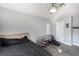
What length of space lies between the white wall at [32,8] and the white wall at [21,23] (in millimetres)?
49

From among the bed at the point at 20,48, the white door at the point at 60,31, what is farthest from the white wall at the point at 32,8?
the bed at the point at 20,48

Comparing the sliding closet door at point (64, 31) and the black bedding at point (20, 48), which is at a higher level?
the sliding closet door at point (64, 31)

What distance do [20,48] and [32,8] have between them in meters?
0.53

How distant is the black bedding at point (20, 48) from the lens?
41.8 inches

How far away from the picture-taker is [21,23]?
1137mm

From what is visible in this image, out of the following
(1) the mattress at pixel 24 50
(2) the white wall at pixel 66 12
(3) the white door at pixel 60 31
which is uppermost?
(2) the white wall at pixel 66 12

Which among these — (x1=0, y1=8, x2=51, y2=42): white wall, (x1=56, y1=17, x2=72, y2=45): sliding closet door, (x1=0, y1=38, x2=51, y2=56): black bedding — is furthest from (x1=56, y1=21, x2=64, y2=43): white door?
(x1=0, y1=38, x2=51, y2=56): black bedding

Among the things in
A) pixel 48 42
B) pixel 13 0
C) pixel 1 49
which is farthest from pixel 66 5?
pixel 1 49

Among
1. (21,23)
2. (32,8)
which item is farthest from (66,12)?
(21,23)

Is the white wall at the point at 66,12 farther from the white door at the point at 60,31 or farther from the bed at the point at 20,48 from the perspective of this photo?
the bed at the point at 20,48

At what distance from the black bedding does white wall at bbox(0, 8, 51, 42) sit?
0.36 ft

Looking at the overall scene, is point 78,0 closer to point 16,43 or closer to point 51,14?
point 51,14

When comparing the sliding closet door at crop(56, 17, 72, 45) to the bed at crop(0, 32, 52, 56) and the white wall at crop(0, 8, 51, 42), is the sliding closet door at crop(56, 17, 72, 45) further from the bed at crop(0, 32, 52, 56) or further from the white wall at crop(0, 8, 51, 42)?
the bed at crop(0, 32, 52, 56)

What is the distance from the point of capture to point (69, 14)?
1152 millimetres
